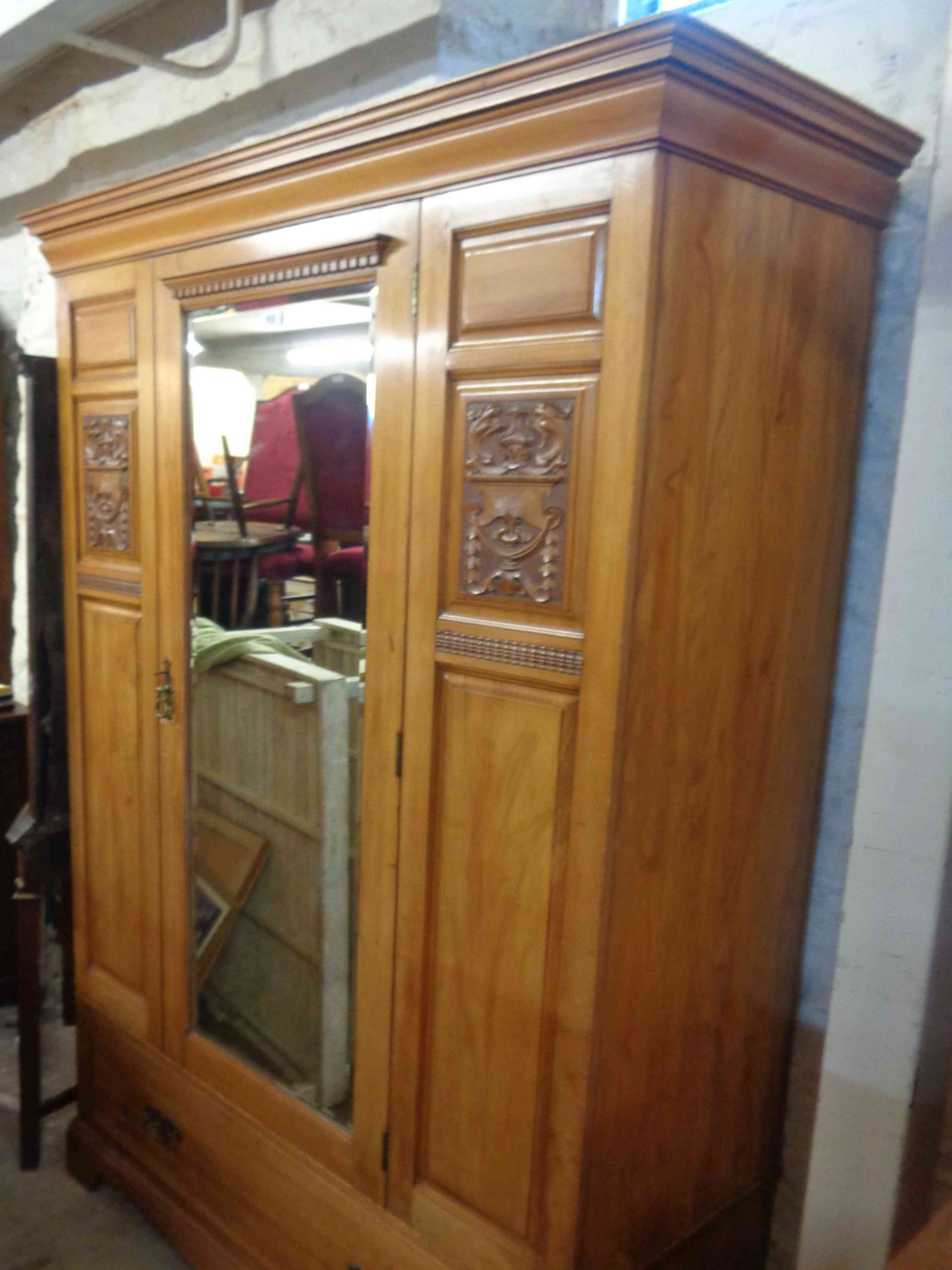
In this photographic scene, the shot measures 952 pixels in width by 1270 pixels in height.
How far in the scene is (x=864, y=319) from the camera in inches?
49.8

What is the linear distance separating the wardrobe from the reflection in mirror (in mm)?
14

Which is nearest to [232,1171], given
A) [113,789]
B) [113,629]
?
[113,789]

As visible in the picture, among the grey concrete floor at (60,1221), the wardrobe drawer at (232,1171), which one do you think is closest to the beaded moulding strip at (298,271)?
the wardrobe drawer at (232,1171)

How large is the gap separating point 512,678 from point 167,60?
1.72 metres

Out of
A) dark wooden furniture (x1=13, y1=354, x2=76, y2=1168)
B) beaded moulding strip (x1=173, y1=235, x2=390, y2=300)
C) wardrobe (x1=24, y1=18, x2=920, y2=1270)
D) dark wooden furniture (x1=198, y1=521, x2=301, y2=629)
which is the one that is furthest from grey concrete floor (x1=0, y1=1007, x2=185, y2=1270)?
beaded moulding strip (x1=173, y1=235, x2=390, y2=300)

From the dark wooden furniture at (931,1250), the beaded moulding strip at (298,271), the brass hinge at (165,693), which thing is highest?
the beaded moulding strip at (298,271)

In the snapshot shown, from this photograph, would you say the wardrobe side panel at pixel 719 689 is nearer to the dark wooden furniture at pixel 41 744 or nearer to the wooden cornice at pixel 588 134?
the wooden cornice at pixel 588 134

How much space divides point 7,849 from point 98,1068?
0.81 meters

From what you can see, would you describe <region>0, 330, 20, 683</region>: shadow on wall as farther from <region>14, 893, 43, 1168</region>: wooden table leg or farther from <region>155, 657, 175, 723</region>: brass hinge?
<region>155, 657, 175, 723</region>: brass hinge

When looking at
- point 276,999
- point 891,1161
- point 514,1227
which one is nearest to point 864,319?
point 891,1161

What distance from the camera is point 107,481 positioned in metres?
1.69

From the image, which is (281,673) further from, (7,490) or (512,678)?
(7,490)

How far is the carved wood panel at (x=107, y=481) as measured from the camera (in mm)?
1653

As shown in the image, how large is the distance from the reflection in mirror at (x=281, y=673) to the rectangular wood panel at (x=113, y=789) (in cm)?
17
